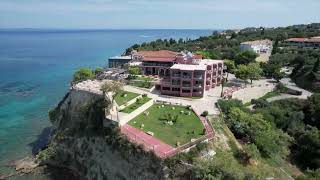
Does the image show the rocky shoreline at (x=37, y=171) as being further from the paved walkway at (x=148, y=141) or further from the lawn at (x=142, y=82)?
the lawn at (x=142, y=82)

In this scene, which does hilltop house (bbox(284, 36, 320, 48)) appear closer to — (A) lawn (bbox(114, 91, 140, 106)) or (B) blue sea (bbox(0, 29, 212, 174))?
(B) blue sea (bbox(0, 29, 212, 174))

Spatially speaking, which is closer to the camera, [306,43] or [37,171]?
[37,171]

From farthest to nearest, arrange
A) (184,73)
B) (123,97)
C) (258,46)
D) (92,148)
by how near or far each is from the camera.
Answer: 1. (258,46)
2. (184,73)
3. (123,97)
4. (92,148)

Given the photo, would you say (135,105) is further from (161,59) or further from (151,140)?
(161,59)

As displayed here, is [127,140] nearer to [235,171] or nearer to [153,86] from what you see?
Answer: [235,171]

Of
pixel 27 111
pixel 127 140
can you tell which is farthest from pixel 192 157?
pixel 27 111

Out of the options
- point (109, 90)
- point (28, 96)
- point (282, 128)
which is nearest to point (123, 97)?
point (109, 90)

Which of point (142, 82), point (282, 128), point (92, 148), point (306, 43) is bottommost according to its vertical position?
point (92, 148)

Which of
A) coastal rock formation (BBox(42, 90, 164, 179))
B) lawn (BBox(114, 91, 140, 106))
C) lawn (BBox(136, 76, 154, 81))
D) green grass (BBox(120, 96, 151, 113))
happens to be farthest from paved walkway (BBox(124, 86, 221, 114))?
coastal rock formation (BBox(42, 90, 164, 179))
